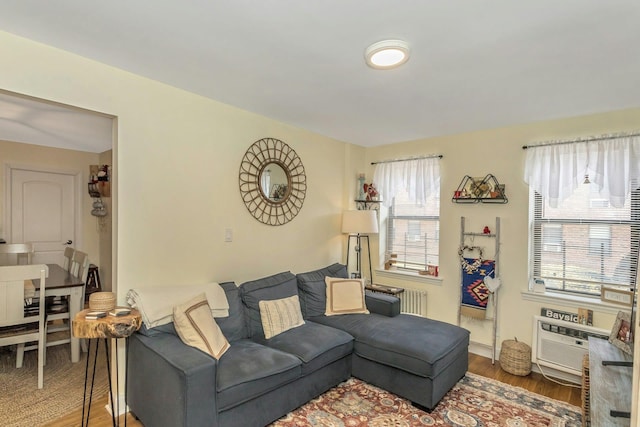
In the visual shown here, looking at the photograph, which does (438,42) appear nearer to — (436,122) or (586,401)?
(436,122)

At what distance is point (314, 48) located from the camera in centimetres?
191

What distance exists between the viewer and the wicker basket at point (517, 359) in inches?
120

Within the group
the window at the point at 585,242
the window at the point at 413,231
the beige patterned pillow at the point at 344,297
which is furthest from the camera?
the window at the point at 413,231

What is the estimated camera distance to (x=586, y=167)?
116 inches

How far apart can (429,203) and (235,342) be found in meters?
2.78

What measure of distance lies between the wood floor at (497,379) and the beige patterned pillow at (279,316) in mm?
1066

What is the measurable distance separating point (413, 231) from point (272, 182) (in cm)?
198

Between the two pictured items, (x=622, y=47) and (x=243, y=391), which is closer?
(x=622, y=47)

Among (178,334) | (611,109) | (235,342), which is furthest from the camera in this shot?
(611,109)

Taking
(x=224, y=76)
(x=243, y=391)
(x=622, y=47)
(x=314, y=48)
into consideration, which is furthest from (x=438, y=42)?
(x=243, y=391)

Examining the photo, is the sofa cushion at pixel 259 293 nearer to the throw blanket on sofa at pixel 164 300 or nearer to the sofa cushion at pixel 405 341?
the throw blanket on sofa at pixel 164 300

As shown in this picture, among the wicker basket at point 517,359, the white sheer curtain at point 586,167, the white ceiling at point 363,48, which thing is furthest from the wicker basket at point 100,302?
the white sheer curtain at point 586,167

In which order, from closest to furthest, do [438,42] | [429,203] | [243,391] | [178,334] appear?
[438,42] < [243,391] < [178,334] < [429,203]

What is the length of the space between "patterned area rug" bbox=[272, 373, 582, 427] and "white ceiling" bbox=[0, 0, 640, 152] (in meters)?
2.39
